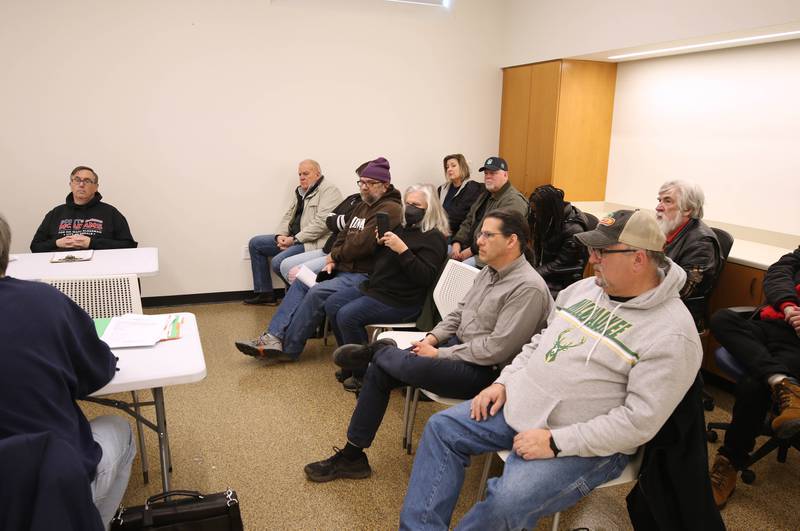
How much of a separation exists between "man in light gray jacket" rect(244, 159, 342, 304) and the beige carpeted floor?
4.60 feet

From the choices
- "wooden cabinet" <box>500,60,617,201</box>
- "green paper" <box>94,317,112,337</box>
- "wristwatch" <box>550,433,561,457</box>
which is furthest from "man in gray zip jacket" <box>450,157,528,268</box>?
"green paper" <box>94,317,112,337</box>

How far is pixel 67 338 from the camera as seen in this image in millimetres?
1475

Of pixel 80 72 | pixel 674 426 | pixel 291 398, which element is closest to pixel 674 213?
pixel 674 426

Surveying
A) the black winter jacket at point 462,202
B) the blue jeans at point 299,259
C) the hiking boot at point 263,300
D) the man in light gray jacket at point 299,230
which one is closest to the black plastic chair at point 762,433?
the black winter jacket at point 462,202

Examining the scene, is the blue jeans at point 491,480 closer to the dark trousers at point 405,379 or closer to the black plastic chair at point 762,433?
the dark trousers at point 405,379

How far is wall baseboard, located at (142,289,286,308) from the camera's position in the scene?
4930 mm

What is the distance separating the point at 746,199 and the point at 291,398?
3.13m

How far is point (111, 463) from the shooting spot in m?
1.67

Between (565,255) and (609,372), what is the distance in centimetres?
185

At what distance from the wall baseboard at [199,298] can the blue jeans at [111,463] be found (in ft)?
10.7

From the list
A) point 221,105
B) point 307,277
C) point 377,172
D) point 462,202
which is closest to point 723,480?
point 377,172

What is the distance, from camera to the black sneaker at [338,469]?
2.45 meters

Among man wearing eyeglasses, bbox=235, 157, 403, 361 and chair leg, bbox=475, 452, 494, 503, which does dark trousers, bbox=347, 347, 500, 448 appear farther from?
man wearing eyeglasses, bbox=235, 157, 403, 361

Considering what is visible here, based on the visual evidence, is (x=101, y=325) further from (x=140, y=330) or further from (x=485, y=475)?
(x=485, y=475)
